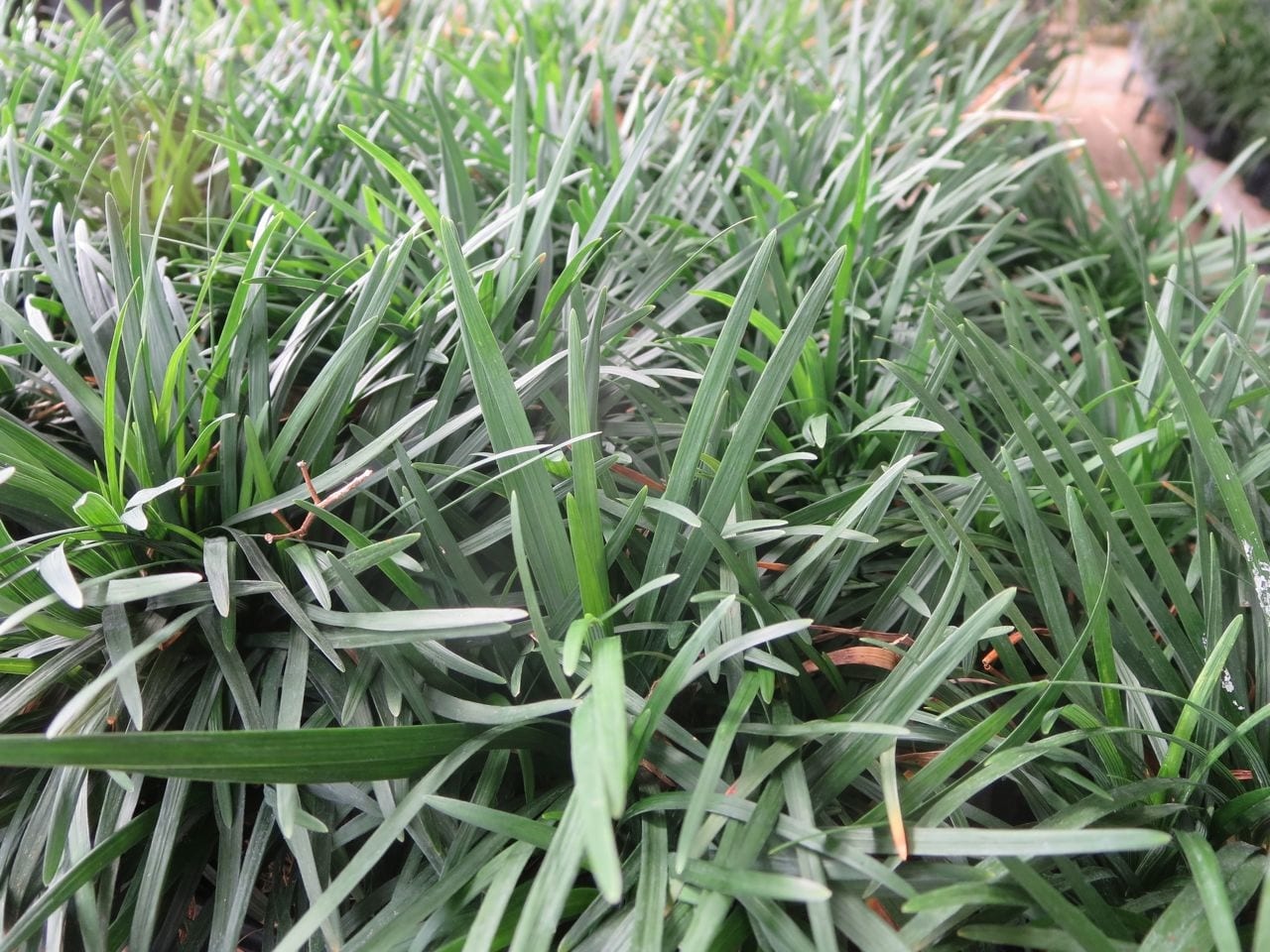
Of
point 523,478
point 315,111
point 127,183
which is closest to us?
point 523,478

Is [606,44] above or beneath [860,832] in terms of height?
above

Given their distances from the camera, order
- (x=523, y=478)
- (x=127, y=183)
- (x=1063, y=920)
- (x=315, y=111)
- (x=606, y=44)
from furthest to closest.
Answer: (x=606, y=44), (x=315, y=111), (x=127, y=183), (x=523, y=478), (x=1063, y=920)

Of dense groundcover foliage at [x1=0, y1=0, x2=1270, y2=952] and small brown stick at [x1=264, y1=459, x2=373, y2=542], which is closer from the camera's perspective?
dense groundcover foliage at [x1=0, y1=0, x2=1270, y2=952]

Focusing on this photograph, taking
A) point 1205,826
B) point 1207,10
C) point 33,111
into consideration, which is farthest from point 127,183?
point 1207,10

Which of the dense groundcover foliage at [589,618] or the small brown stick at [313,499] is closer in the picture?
the dense groundcover foliage at [589,618]

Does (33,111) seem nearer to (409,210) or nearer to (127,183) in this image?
(127,183)

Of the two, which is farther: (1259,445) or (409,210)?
(409,210)

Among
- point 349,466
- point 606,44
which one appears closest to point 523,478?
point 349,466

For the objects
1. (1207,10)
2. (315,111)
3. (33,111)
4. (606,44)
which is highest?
(1207,10)
